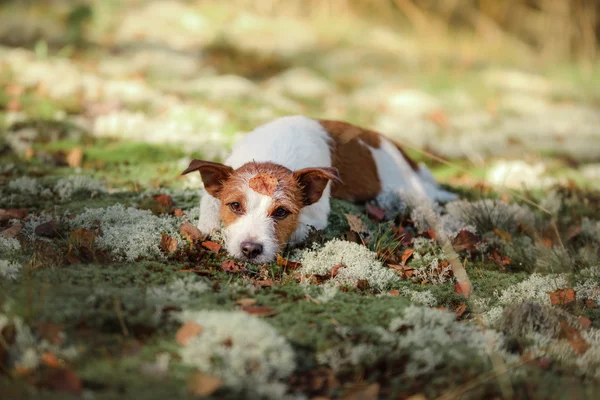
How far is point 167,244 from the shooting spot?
16.6ft

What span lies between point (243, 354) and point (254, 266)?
1539 mm

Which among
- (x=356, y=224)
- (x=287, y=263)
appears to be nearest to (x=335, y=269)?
(x=287, y=263)

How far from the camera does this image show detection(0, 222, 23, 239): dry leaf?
5.12 metres

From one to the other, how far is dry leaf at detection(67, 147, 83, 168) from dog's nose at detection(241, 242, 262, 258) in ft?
12.9

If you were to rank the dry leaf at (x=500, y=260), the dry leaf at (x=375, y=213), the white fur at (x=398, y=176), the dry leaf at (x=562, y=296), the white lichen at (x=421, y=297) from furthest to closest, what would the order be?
the white fur at (x=398, y=176) → the dry leaf at (x=375, y=213) → the dry leaf at (x=500, y=260) → the dry leaf at (x=562, y=296) → the white lichen at (x=421, y=297)

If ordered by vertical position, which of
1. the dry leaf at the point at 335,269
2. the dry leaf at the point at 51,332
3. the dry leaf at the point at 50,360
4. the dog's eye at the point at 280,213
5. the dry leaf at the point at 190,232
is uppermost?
the dog's eye at the point at 280,213

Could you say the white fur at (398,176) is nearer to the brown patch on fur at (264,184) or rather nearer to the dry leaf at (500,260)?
the dry leaf at (500,260)

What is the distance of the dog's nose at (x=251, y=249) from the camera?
194 inches

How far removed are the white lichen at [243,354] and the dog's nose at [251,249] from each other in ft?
4.06

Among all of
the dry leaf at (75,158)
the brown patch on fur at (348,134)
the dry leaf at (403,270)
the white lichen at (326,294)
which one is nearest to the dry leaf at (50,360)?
the white lichen at (326,294)

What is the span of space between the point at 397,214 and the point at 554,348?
293cm

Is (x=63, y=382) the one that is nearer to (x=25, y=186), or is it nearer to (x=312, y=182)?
(x=312, y=182)

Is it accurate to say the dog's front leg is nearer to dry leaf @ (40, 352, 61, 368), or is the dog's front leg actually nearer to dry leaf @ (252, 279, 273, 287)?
dry leaf @ (252, 279, 273, 287)

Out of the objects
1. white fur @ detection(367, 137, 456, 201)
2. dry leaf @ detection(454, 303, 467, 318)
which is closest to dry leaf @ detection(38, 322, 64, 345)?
dry leaf @ detection(454, 303, 467, 318)
